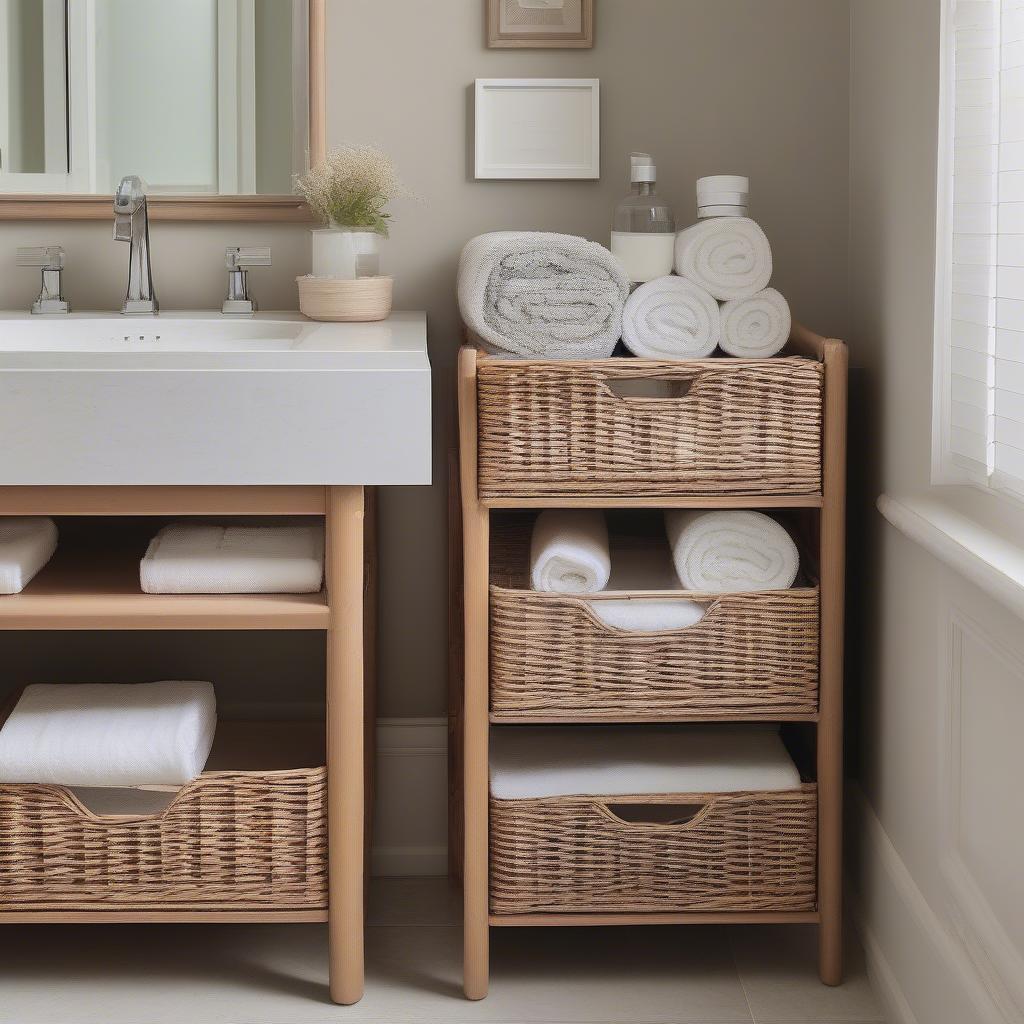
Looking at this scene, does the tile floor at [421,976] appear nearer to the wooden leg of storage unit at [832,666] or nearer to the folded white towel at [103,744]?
the wooden leg of storage unit at [832,666]

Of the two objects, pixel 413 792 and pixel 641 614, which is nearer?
pixel 641 614

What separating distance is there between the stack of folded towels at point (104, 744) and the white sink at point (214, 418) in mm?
332

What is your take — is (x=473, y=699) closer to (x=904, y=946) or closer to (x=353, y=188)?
(x=904, y=946)

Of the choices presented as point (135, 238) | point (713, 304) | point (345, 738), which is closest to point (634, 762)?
point (345, 738)

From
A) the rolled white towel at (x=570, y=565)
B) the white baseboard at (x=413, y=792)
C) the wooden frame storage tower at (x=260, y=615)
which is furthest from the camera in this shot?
Result: the white baseboard at (x=413, y=792)

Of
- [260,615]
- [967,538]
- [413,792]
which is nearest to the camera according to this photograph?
[967,538]

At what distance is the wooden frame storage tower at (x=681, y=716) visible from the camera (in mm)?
1689

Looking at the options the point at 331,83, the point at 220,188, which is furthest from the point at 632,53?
the point at 220,188

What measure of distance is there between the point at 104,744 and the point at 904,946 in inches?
40.6

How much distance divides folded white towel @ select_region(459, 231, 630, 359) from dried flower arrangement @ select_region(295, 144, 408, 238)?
12.0 inches

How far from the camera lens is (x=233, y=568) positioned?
165cm

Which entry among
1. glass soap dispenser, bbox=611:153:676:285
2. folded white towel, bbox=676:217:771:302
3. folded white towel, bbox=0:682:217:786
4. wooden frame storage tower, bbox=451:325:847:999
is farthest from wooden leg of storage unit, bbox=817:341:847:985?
folded white towel, bbox=0:682:217:786

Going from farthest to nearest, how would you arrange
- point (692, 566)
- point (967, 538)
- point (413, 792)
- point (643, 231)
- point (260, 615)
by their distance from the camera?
point (413, 792) → point (643, 231) → point (692, 566) → point (260, 615) → point (967, 538)

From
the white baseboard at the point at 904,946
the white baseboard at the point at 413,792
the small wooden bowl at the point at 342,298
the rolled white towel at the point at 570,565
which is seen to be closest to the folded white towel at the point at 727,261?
the rolled white towel at the point at 570,565
